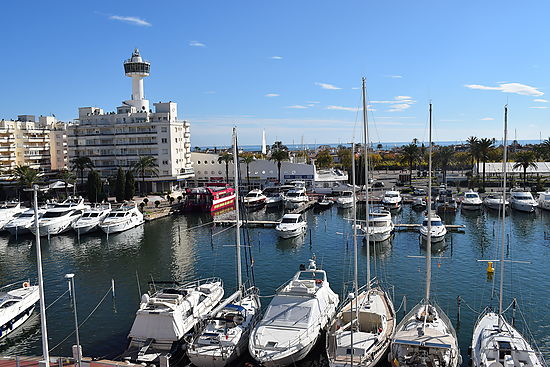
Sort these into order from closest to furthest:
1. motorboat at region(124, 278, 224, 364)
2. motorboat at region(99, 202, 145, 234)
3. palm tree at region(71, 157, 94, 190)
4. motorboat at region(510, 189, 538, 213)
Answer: motorboat at region(124, 278, 224, 364), motorboat at region(99, 202, 145, 234), motorboat at region(510, 189, 538, 213), palm tree at region(71, 157, 94, 190)

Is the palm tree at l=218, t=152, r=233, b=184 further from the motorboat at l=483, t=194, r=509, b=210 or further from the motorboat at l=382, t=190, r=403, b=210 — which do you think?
the motorboat at l=483, t=194, r=509, b=210

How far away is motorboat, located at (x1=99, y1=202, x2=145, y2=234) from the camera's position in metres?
61.8

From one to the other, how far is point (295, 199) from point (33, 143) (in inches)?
2852

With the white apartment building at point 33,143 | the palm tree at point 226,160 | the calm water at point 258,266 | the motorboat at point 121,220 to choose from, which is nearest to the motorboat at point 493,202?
the calm water at point 258,266

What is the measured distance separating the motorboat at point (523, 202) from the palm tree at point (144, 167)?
65332 mm

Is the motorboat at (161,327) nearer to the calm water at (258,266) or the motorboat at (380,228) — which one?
→ the calm water at (258,266)

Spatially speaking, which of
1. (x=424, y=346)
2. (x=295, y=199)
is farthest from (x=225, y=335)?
(x=295, y=199)

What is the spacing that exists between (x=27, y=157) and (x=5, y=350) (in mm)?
96321

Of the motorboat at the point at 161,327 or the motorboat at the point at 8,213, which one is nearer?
the motorboat at the point at 161,327

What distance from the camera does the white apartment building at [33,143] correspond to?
107m

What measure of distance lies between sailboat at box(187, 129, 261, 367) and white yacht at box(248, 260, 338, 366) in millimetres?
1029

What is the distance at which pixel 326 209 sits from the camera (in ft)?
262

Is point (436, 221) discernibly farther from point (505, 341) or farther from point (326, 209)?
point (505, 341)

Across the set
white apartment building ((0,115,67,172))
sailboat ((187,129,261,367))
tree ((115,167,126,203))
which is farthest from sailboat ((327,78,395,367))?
white apartment building ((0,115,67,172))
